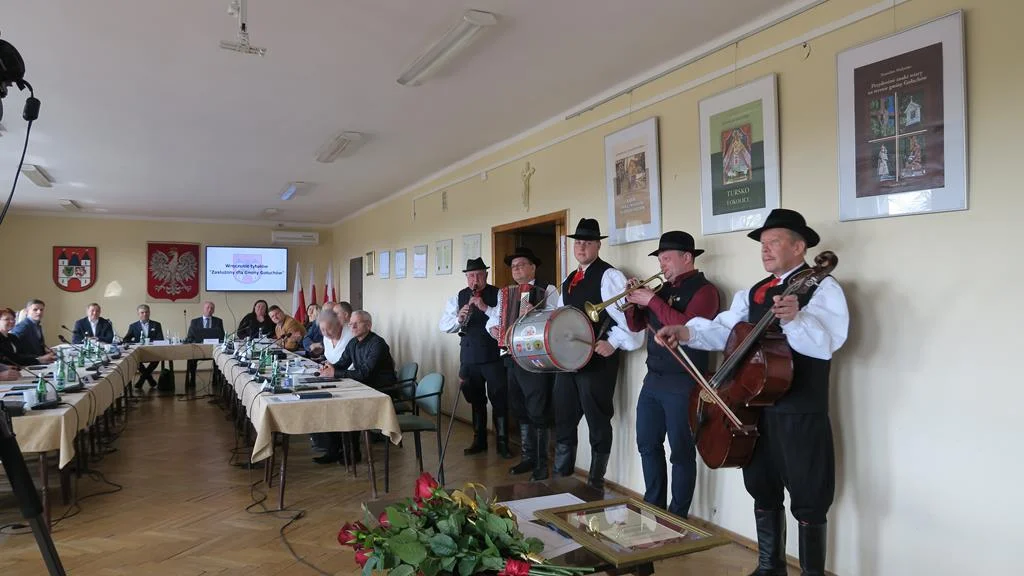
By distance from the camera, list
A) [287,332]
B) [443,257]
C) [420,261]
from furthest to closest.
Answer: [287,332] → [420,261] → [443,257]

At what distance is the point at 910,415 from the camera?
280cm

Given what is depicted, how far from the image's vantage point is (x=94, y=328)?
375 inches

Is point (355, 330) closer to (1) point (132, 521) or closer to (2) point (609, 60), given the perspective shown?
(1) point (132, 521)

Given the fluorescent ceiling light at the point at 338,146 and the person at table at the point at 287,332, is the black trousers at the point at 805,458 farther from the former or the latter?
the person at table at the point at 287,332

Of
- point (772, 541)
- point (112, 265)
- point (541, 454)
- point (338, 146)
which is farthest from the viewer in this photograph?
point (112, 265)

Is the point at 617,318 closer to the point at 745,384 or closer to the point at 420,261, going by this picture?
the point at 745,384

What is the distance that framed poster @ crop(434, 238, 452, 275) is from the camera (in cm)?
729

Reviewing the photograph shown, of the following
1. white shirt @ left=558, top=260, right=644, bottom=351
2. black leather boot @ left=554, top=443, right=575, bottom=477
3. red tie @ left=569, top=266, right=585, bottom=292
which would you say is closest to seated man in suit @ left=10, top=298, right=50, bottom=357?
black leather boot @ left=554, top=443, right=575, bottom=477

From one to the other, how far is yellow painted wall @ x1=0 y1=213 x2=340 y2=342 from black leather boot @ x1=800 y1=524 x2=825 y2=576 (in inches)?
458

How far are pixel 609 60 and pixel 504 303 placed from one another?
6.04ft

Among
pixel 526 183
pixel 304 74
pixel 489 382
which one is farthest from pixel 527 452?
pixel 304 74

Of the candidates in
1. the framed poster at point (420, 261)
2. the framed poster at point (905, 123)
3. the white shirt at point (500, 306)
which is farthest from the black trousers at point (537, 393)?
the framed poster at point (420, 261)

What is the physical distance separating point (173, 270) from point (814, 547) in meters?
12.1

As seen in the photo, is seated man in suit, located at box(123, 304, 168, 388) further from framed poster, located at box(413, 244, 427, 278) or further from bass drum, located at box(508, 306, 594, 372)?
bass drum, located at box(508, 306, 594, 372)
